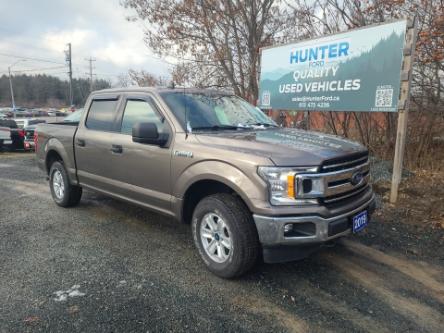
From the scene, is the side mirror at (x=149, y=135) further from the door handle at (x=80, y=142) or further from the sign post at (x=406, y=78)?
the sign post at (x=406, y=78)

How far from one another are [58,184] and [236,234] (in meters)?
3.91

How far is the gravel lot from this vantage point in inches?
105

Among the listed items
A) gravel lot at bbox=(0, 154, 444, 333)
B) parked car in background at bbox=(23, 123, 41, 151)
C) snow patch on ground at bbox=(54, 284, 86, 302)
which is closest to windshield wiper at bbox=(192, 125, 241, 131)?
gravel lot at bbox=(0, 154, 444, 333)

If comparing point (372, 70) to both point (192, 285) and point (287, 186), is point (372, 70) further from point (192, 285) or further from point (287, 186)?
point (192, 285)

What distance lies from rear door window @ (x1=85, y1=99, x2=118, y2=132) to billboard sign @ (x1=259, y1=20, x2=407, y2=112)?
3.71 meters

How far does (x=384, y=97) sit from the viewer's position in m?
5.45

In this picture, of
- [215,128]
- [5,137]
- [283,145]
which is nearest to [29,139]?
[5,137]

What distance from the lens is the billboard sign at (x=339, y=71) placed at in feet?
17.7

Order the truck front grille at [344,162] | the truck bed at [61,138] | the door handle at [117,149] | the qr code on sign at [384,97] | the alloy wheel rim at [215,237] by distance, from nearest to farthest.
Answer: the truck front grille at [344,162], the alloy wheel rim at [215,237], the door handle at [117,149], the truck bed at [61,138], the qr code on sign at [384,97]

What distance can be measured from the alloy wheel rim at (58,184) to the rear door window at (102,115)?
124cm

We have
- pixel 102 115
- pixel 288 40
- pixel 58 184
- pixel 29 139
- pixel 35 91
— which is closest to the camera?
pixel 102 115

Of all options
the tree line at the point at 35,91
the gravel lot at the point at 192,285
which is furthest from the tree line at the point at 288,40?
the tree line at the point at 35,91

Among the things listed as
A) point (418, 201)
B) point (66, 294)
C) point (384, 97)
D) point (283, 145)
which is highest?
point (384, 97)

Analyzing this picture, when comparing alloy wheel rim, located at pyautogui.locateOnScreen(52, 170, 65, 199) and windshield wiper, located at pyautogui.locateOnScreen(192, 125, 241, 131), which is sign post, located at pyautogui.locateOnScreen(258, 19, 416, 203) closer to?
windshield wiper, located at pyautogui.locateOnScreen(192, 125, 241, 131)
